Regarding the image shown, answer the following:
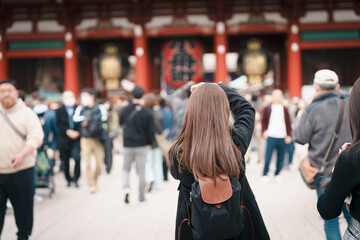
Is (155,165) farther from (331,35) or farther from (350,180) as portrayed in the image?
(331,35)

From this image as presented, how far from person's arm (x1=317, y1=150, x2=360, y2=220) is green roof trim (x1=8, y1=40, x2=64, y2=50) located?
1191cm

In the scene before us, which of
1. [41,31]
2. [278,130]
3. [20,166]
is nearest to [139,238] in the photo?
[20,166]

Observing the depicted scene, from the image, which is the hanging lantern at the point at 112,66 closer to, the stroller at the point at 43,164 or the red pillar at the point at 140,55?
the red pillar at the point at 140,55

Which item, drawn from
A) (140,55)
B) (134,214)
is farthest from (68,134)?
(140,55)

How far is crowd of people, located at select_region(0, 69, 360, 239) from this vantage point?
1882mm

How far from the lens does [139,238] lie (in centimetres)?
381

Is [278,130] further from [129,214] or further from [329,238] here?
[329,238]

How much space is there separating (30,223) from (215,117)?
249cm

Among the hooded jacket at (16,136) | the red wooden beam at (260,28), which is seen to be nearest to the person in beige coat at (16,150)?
the hooded jacket at (16,136)

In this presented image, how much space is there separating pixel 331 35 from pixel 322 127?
9.56 meters

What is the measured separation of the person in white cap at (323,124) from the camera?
310 cm

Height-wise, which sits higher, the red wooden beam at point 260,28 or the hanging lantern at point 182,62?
the red wooden beam at point 260,28

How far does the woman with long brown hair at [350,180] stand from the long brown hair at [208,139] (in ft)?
1.51

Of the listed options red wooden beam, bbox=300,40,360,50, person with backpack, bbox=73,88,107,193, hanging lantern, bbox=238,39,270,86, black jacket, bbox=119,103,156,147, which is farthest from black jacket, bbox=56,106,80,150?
red wooden beam, bbox=300,40,360,50
